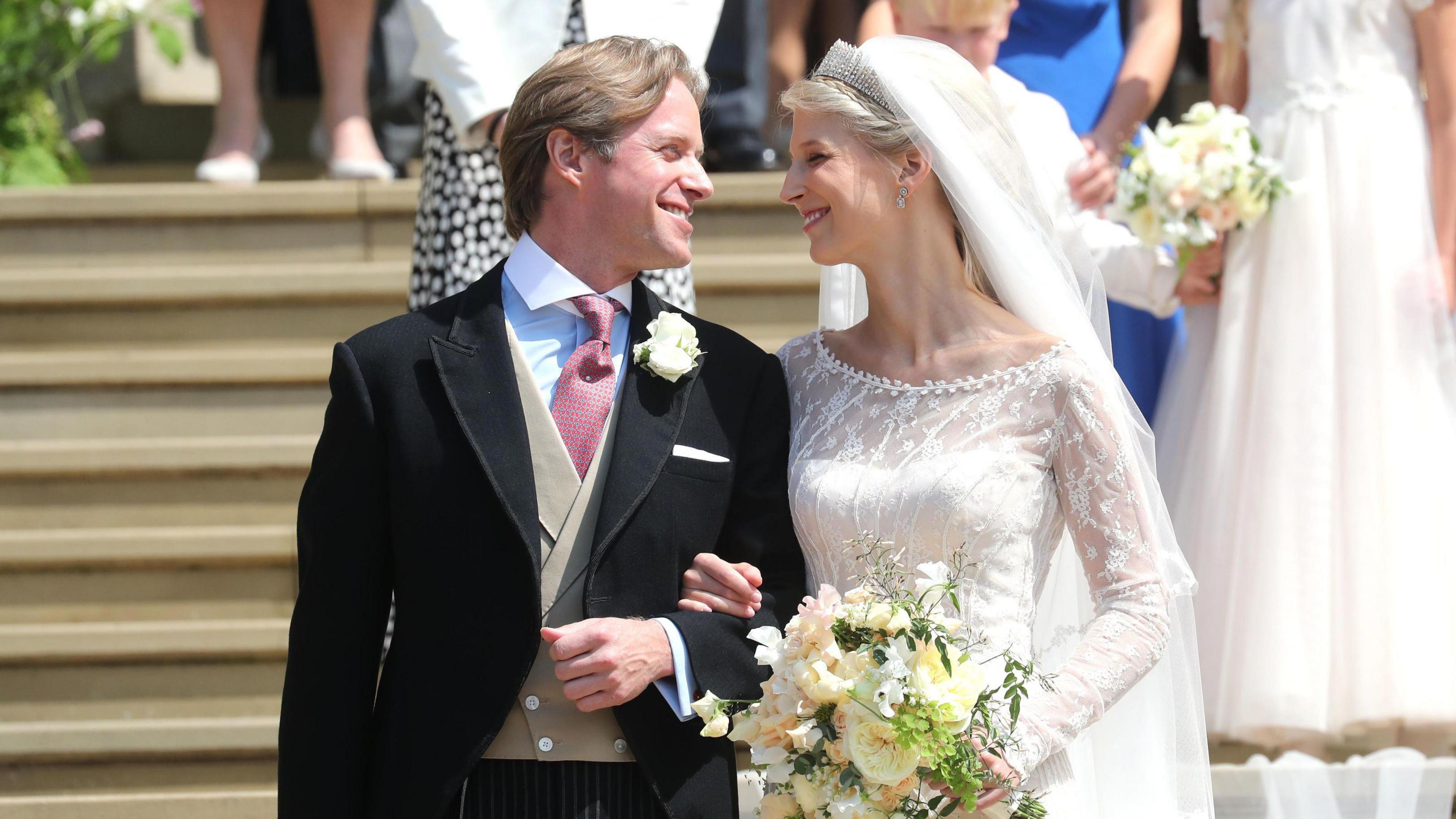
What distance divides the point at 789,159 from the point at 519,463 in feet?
13.0

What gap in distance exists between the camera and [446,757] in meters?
2.48

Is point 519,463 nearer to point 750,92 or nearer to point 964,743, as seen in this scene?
point 964,743

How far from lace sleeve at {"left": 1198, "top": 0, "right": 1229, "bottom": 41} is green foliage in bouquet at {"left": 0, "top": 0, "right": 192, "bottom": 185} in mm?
4055

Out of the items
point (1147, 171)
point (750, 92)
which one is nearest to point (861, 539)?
point (1147, 171)

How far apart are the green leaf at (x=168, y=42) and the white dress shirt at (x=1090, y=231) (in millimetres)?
3640

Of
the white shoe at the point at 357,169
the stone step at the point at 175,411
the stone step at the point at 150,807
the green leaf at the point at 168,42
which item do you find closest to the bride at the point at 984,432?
the stone step at the point at 150,807

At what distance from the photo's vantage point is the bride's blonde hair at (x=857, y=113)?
284 cm

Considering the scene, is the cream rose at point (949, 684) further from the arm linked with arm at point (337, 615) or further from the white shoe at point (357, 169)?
the white shoe at point (357, 169)

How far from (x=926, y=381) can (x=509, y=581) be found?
0.86 m

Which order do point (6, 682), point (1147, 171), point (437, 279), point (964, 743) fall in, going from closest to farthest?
point (964, 743)
point (437, 279)
point (1147, 171)
point (6, 682)

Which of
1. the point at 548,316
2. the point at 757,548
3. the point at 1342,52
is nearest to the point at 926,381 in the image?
the point at 757,548

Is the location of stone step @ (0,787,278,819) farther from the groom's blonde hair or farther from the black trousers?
the groom's blonde hair

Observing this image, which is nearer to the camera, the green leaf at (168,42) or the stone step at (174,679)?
the stone step at (174,679)

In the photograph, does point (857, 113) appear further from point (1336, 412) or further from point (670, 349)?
point (1336, 412)
